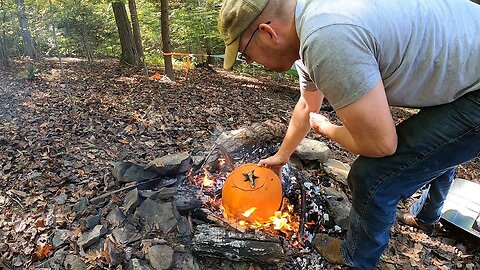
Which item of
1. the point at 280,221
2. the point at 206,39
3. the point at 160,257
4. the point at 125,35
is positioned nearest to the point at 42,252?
the point at 160,257

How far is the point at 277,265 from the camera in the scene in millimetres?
2445

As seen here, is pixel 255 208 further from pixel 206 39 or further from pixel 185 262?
pixel 206 39

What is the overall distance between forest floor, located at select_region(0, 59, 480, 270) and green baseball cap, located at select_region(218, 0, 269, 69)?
6.30ft

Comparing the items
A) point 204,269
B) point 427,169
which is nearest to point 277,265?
point 204,269

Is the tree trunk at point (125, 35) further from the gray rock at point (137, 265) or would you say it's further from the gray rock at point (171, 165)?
the gray rock at point (137, 265)

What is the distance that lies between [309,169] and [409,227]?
1008 mm

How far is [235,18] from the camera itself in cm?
168

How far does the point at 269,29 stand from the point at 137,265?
1631 millimetres

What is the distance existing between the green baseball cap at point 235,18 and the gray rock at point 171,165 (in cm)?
142

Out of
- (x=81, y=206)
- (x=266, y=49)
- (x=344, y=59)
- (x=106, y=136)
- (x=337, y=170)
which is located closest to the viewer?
(x=344, y=59)

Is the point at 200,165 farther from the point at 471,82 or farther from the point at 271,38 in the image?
the point at 471,82

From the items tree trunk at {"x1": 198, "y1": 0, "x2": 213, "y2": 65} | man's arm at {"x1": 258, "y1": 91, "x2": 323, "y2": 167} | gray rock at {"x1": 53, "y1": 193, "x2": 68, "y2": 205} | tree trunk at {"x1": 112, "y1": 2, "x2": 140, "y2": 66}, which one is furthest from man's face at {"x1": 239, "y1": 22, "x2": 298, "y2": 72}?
tree trunk at {"x1": 198, "y1": 0, "x2": 213, "y2": 65}

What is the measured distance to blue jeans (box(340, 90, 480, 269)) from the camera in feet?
6.01

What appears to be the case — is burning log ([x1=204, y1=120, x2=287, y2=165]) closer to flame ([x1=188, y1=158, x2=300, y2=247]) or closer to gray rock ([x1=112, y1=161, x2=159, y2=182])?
flame ([x1=188, y1=158, x2=300, y2=247])
